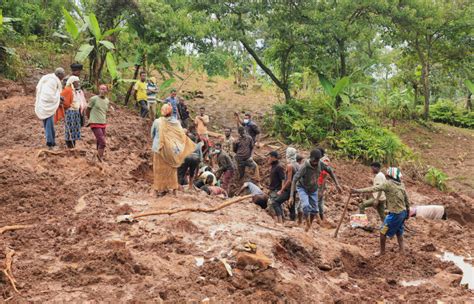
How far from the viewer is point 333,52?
16969mm

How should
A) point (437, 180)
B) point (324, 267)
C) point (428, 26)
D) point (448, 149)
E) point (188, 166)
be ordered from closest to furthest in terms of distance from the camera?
point (324, 267) → point (188, 166) → point (437, 180) → point (428, 26) → point (448, 149)

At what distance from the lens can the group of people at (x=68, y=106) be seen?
8977mm

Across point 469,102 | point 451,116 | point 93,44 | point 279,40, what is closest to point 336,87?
point 279,40

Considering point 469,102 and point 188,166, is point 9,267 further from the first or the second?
point 469,102

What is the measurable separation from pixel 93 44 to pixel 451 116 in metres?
16.0

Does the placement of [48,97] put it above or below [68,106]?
above

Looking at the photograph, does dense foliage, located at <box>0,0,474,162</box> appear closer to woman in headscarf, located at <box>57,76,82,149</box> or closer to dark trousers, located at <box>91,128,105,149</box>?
woman in headscarf, located at <box>57,76,82,149</box>

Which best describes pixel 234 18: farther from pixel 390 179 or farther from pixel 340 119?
pixel 390 179

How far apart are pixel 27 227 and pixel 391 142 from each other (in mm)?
12330

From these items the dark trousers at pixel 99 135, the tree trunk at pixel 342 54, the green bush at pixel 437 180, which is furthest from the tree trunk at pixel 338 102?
the dark trousers at pixel 99 135

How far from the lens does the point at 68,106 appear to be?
9.23m

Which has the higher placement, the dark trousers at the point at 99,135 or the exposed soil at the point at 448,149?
the dark trousers at the point at 99,135

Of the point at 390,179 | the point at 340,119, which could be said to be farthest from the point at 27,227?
the point at 340,119

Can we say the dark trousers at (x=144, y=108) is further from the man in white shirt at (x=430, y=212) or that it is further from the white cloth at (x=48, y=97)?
the man in white shirt at (x=430, y=212)
